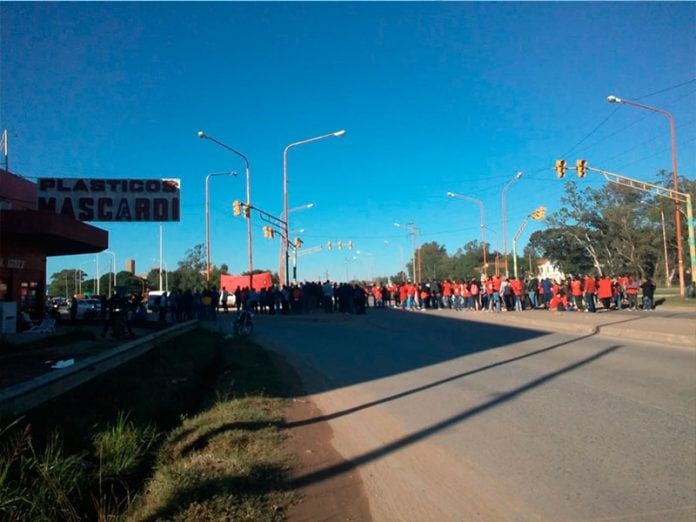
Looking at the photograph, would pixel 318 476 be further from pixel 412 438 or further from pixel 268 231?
pixel 268 231

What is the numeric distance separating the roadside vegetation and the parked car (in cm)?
2601

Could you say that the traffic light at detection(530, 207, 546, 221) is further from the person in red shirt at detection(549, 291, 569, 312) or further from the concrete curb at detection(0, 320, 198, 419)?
the concrete curb at detection(0, 320, 198, 419)

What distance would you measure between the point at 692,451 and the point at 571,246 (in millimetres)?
69282

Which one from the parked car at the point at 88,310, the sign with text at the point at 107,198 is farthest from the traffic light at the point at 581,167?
the parked car at the point at 88,310

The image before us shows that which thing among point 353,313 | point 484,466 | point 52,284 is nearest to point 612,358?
point 484,466

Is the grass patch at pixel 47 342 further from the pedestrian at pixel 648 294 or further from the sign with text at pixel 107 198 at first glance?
the pedestrian at pixel 648 294

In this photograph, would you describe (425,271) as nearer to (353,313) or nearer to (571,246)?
(571,246)

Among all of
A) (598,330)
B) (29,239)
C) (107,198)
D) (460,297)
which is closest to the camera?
(598,330)

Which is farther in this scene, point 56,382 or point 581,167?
point 581,167

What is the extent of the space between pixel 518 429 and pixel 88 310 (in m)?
33.7

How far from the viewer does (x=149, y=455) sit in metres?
6.52

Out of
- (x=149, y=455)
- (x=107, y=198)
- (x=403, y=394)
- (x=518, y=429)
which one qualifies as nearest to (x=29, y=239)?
(x=107, y=198)

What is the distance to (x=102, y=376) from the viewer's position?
1110 centimetres

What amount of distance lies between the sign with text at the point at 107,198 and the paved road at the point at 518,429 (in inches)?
623
